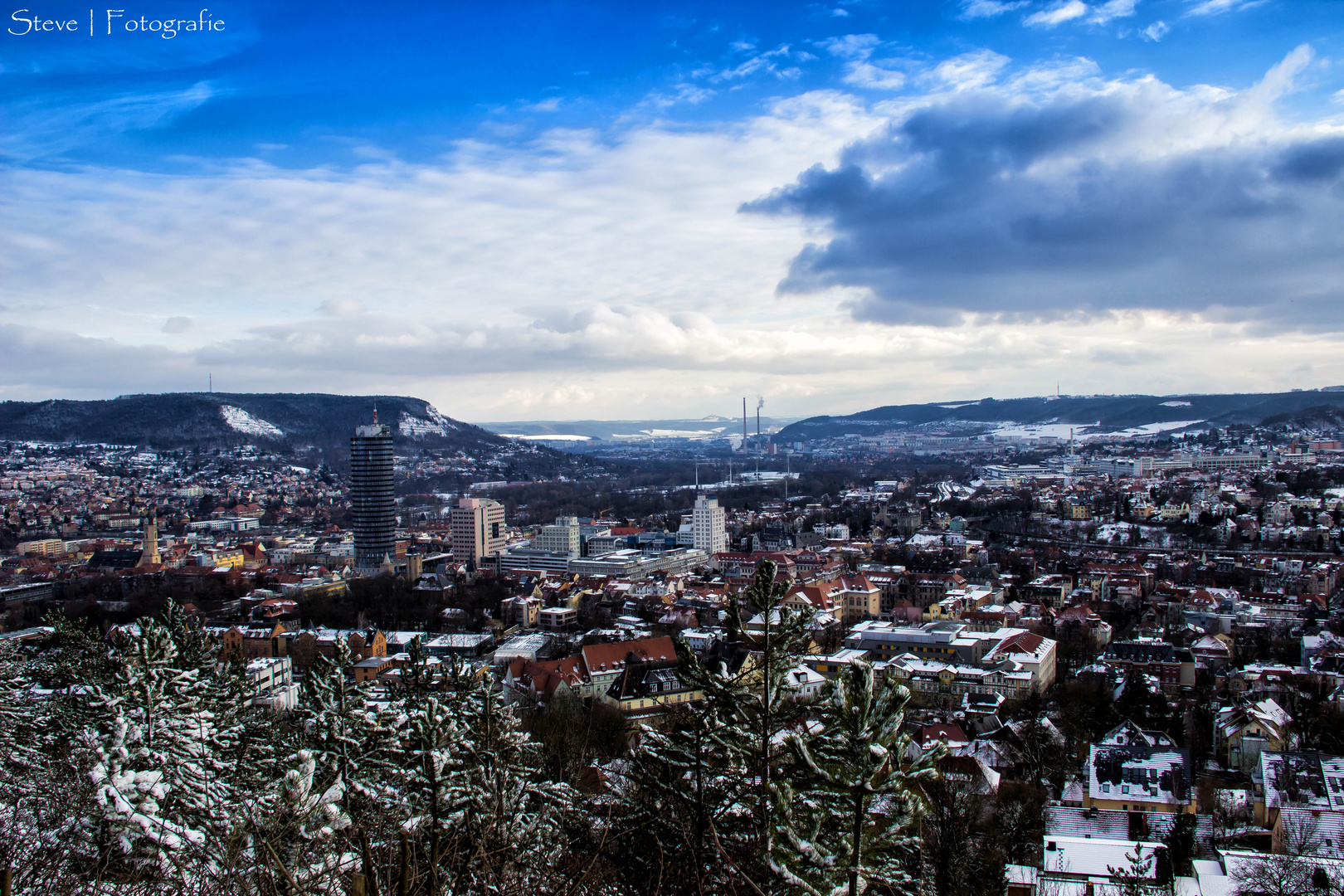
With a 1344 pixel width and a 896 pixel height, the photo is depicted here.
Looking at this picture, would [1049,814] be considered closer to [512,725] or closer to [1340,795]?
[1340,795]

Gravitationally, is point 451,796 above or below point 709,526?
above

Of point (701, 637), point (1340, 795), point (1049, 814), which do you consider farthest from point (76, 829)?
point (701, 637)

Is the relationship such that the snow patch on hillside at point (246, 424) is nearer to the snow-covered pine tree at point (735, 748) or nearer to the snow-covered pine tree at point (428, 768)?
the snow-covered pine tree at point (428, 768)

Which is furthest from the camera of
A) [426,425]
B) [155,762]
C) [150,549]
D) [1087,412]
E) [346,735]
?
[1087,412]

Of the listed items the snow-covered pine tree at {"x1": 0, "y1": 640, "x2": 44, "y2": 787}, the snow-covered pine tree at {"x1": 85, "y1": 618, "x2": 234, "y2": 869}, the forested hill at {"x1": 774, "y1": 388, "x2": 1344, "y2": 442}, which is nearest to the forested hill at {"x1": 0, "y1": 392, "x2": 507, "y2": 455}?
the forested hill at {"x1": 774, "y1": 388, "x2": 1344, "y2": 442}

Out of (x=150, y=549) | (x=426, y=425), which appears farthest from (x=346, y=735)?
(x=426, y=425)

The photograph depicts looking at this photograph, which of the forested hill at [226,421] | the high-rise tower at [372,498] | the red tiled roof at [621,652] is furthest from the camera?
the forested hill at [226,421]

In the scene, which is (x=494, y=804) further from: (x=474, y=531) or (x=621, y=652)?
(x=474, y=531)

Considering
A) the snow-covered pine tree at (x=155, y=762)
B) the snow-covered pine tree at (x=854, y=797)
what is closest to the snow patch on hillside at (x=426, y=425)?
the snow-covered pine tree at (x=155, y=762)

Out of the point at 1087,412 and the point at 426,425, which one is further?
the point at 1087,412
